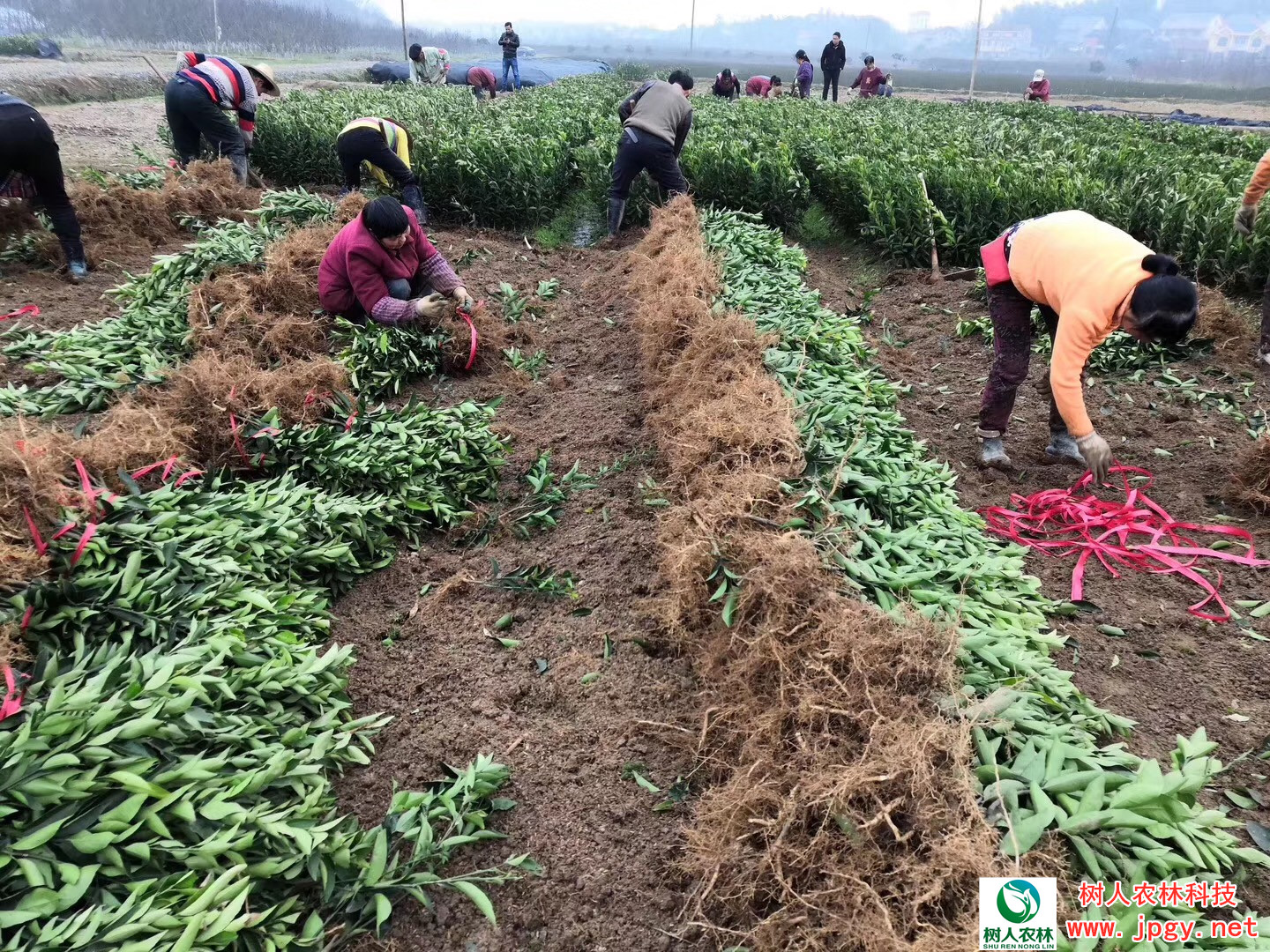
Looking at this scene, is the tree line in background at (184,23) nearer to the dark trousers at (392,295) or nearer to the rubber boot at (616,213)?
the rubber boot at (616,213)

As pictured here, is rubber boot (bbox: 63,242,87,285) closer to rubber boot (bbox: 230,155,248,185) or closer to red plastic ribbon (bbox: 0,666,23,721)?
rubber boot (bbox: 230,155,248,185)

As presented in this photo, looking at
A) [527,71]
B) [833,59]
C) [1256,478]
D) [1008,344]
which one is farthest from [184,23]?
[1256,478]

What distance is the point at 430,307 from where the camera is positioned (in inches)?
191

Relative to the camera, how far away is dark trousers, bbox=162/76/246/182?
301 inches

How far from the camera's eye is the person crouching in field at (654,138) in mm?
7875

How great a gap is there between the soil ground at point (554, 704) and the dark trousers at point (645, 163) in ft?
15.3

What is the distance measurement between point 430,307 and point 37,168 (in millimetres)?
3419

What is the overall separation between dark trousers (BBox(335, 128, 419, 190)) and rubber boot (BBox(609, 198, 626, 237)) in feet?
7.06

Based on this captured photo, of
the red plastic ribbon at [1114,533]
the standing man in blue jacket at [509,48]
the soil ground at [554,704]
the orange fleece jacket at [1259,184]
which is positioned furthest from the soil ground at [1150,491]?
the standing man in blue jacket at [509,48]

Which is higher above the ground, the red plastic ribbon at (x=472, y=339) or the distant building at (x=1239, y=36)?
the distant building at (x=1239, y=36)

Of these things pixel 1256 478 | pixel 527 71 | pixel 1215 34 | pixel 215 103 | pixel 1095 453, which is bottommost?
pixel 1256 478

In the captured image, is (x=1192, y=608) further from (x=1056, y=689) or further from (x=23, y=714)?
(x=23, y=714)

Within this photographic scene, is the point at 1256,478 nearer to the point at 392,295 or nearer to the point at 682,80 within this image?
the point at 392,295

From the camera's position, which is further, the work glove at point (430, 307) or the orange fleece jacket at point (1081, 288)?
the work glove at point (430, 307)
